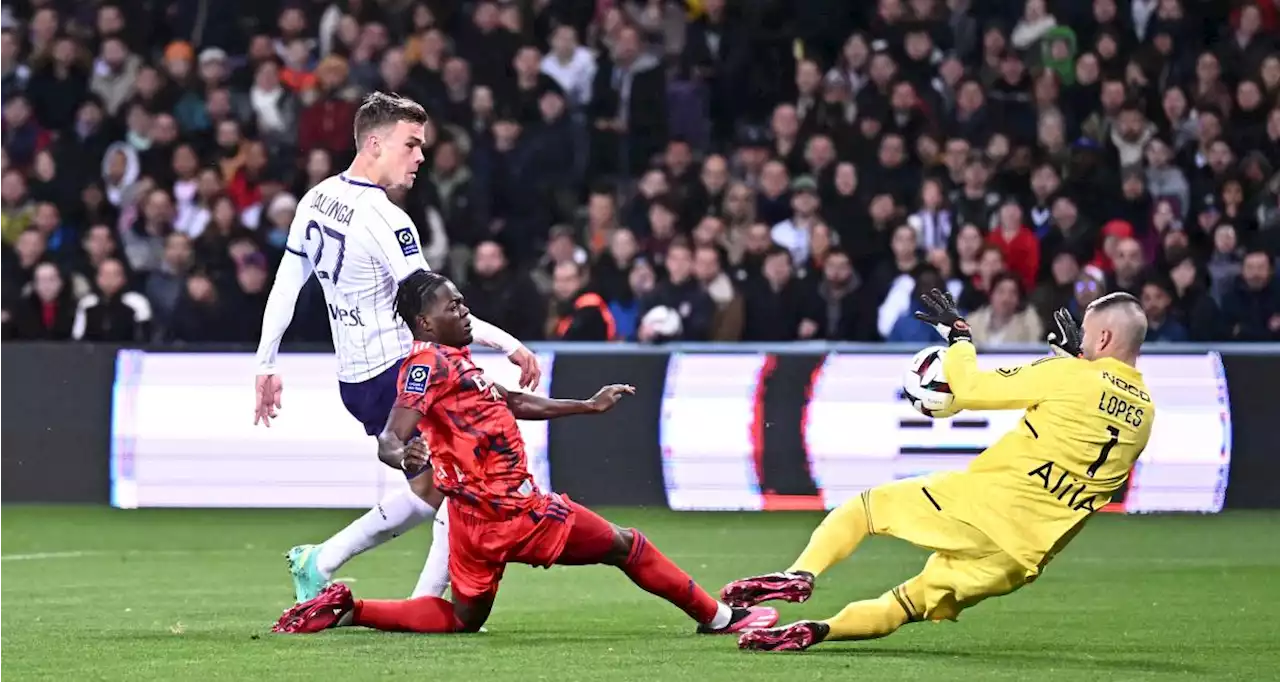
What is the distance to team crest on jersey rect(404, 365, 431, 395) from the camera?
7.82 m

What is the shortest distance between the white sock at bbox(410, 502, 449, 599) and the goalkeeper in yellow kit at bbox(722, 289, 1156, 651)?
54.4 inches

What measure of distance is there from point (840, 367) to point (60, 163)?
7.81 metres

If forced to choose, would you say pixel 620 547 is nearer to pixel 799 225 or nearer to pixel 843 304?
pixel 843 304

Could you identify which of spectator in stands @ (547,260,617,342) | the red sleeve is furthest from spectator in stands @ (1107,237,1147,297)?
the red sleeve

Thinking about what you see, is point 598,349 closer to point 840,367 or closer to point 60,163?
point 840,367

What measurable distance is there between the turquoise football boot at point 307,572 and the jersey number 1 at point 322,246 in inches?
43.5

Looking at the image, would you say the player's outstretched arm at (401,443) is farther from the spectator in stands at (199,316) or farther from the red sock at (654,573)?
the spectator in stands at (199,316)

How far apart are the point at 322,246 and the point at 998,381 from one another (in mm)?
2770

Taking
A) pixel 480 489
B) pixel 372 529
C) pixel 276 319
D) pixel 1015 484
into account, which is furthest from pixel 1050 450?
pixel 276 319

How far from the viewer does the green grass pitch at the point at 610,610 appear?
7.46 metres

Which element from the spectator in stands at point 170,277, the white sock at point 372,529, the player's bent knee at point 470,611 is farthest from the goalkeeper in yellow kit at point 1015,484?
the spectator in stands at point 170,277

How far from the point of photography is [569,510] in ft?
26.6

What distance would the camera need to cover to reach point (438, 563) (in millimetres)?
8734

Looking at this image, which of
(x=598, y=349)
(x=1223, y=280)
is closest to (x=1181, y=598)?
(x=598, y=349)
